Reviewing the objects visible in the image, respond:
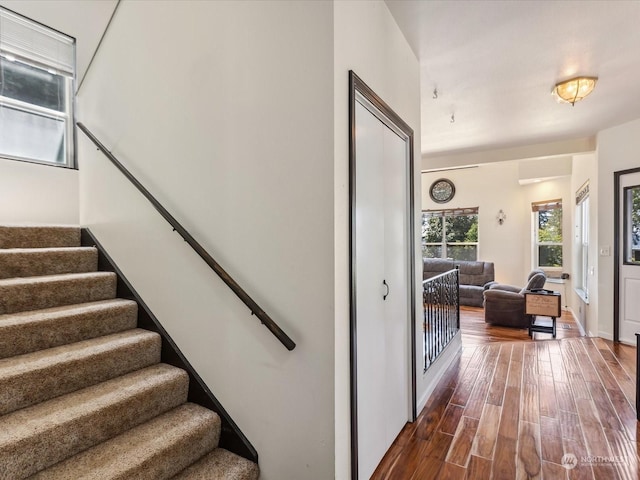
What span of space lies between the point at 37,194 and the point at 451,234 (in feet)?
28.4

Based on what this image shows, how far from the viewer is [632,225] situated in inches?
174

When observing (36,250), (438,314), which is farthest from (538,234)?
(36,250)

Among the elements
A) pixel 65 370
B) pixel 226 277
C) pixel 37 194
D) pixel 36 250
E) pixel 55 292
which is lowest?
pixel 65 370

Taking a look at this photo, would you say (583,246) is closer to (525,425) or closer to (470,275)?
(470,275)

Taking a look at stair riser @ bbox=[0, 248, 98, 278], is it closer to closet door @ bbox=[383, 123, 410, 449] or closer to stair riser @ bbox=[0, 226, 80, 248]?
stair riser @ bbox=[0, 226, 80, 248]

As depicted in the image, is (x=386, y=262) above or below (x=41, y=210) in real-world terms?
below

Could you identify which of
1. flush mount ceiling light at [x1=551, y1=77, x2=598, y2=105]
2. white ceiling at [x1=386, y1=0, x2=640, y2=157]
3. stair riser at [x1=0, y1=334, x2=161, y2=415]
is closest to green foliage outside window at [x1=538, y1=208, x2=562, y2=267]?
white ceiling at [x1=386, y1=0, x2=640, y2=157]

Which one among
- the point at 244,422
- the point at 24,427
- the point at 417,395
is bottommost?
the point at 417,395

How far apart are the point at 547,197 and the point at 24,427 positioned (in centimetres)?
919

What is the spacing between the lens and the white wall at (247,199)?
1.50 metres

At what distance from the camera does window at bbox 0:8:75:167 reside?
329 cm

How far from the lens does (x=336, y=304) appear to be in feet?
4.87

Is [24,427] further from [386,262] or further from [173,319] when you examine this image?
[386,262]

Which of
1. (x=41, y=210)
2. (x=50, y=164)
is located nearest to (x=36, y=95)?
(x=50, y=164)
